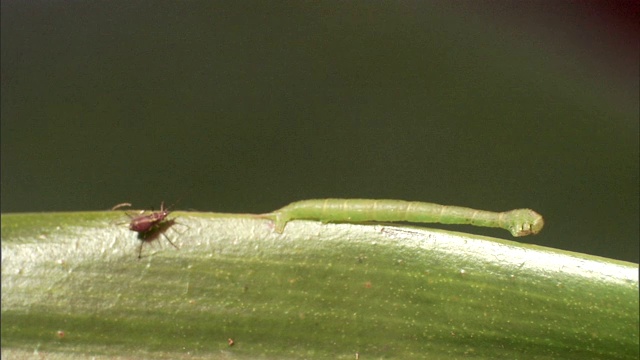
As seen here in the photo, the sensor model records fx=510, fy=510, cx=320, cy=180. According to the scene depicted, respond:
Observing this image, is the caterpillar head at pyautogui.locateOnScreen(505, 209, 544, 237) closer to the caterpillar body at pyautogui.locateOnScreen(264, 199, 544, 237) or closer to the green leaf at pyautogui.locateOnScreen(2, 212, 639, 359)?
the caterpillar body at pyautogui.locateOnScreen(264, 199, 544, 237)

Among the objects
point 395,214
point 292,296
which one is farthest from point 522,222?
point 292,296

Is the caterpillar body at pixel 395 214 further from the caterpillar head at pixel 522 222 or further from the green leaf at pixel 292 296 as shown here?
the green leaf at pixel 292 296

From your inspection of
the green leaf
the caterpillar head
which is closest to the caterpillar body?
the caterpillar head

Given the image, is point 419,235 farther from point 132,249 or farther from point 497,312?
point 132,249

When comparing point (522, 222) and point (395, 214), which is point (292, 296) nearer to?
point (395, 214)

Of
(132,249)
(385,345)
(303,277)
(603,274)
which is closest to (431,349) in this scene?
(385,345)

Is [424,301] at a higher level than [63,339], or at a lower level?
higher

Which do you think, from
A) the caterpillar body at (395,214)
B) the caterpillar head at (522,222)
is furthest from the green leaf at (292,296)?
the caterpillar head at (522,222)
